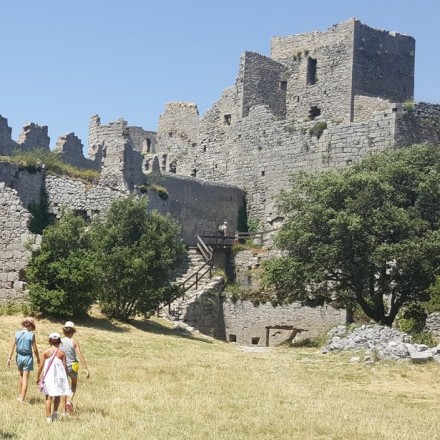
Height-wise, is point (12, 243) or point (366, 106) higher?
point (366, 106)

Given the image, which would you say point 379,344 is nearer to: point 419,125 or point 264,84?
point 419,125

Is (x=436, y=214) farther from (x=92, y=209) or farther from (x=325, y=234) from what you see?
(x=92, y=209)

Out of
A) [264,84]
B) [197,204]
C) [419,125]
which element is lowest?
[197,204]

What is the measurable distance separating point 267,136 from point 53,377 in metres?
32.1

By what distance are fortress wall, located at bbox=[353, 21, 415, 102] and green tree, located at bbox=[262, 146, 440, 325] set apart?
14767 mm

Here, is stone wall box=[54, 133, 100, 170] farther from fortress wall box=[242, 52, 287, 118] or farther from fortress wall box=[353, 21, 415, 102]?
fortress wall box=[353, 21, 415, 102]

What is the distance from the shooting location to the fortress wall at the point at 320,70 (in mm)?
47375

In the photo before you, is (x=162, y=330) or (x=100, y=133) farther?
(x=100, y=133)

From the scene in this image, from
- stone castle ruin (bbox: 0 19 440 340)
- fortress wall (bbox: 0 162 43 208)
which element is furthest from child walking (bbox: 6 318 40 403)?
stone castle ruin (bbox: 0 19 440 340)

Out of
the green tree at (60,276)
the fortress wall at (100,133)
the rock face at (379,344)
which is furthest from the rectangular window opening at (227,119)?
the green tree at (60,276)

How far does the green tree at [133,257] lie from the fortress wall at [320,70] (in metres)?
18.0

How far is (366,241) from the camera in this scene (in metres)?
31.1

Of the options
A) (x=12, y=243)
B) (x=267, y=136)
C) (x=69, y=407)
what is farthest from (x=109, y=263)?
(x=267, y=136)

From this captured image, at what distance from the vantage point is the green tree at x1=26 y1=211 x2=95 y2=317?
87.1 feet
